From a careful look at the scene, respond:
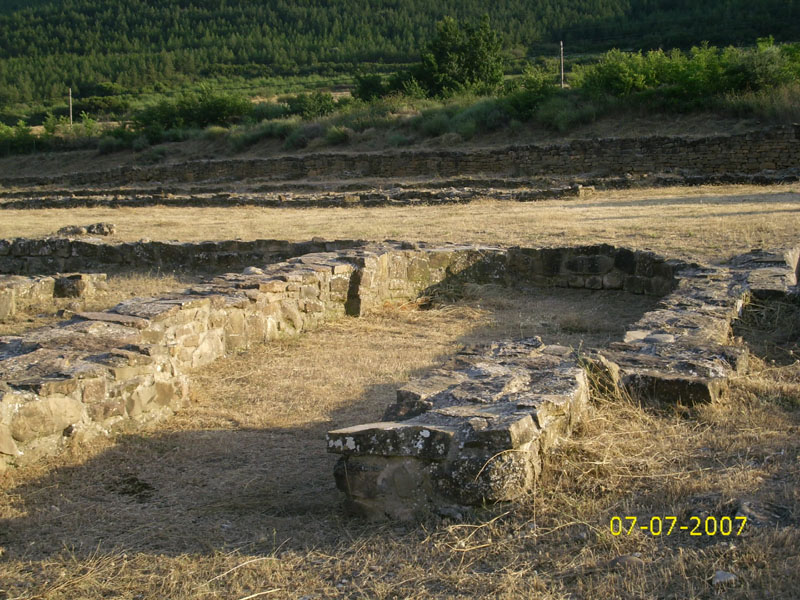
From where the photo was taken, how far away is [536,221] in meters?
13.2

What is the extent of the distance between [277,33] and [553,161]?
54217 mm

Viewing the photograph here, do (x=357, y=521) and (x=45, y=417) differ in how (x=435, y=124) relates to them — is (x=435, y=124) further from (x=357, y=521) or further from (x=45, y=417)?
(x=357, y=521)

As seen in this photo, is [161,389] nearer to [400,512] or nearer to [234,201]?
[400,512]

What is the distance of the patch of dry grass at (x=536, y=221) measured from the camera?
10.8 meters

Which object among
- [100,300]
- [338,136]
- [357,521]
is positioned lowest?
[357,521]

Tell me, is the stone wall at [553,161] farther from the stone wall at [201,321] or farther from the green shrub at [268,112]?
the stone wall at [201,321]

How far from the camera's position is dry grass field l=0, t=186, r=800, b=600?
2.93 metres

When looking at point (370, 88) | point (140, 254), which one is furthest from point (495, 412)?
point (370, 88)

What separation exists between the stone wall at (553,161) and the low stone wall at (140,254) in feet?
39.5

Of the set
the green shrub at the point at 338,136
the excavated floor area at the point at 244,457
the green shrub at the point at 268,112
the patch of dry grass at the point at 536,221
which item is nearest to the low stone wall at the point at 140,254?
the patch of dry grass at the point at 536,221

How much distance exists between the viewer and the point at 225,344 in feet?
22.3

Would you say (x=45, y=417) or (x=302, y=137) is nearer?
(x=45, y=417)

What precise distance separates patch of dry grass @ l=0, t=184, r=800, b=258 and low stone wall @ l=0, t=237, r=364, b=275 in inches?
50.8

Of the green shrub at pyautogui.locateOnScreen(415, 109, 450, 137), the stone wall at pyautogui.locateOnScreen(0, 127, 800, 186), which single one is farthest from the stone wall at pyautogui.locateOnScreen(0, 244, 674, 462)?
the green shrub at pyautogui.locateOnScreen(415, 109, 450, 137)
